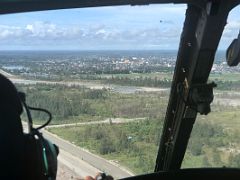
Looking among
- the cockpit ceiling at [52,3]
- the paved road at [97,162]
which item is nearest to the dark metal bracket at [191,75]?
the cockpit ceiling at [52,3]

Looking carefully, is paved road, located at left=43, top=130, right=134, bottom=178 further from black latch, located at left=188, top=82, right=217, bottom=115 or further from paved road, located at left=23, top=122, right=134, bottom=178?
black latch, located at left=188, top=82, right=217, bottom=115

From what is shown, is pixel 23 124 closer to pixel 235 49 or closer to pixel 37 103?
pixel 37 103

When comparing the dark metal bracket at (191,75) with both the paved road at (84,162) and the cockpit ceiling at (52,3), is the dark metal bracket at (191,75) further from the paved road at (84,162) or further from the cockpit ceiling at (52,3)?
the paved road at (84,162)

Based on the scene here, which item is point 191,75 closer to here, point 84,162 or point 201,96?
point 201,96

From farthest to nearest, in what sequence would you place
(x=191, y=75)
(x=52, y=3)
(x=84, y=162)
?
(x=84, y=162)
(x=191, y=75)
(x=52, y=3)

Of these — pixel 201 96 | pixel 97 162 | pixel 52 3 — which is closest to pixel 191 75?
pixel 201 96

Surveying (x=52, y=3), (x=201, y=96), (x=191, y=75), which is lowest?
(x=201, y=96)

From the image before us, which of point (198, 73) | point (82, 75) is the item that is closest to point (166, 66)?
point (198, 73)

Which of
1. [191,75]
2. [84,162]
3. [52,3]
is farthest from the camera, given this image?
[84,162]

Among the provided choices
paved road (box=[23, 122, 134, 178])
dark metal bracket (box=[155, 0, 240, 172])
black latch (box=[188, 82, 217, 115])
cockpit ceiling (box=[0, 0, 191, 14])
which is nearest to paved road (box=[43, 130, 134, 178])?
paved road (box=[23, 122, 134, 178])
